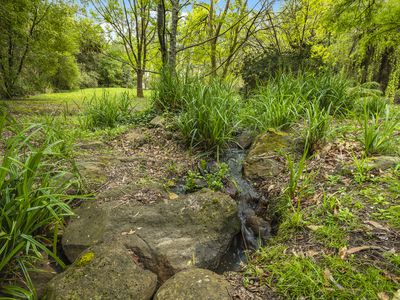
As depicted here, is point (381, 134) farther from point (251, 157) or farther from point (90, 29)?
point (90, 29)

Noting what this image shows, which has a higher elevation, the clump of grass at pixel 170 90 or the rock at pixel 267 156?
the clump of grass at pixel 170 90

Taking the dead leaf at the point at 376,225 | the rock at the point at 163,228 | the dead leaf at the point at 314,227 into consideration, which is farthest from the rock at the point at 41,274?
the dead leaf at the point at 376,225

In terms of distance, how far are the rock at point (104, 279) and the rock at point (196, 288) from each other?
0.45ft

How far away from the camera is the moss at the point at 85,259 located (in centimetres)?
130

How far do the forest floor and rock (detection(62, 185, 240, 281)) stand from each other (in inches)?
10.3

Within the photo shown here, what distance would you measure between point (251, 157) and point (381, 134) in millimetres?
1242

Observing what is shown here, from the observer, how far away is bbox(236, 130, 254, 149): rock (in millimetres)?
3037

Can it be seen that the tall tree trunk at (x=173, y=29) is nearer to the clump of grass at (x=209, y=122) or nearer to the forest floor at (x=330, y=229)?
the clump of grass at (x=209, y=122)

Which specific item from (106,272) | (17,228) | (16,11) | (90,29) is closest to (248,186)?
(106,272)

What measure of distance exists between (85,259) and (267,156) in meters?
1.97

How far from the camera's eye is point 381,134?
2057 millimetres

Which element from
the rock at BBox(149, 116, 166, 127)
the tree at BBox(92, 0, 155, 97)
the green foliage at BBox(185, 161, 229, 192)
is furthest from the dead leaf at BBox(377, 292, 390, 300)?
the tree at BBox(92, 0, 155, 97)

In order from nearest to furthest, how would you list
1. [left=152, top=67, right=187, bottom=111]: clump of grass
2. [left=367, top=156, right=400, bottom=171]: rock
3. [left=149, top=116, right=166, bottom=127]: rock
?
1. [left=367, top=156, right=400, bottom=171]: rock
2. [left=149, top=116, right=166, bottom=127]: rock
3. [left=152, top=67, right=187, bottom=111]: clump of grass

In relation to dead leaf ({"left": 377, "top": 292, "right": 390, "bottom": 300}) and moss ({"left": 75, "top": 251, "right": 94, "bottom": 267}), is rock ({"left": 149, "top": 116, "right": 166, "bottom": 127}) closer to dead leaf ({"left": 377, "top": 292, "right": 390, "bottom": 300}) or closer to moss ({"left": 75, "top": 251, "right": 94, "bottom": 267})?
moss ({"left": 75, "top": 251, "right": 94, "bottom": 267})
